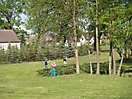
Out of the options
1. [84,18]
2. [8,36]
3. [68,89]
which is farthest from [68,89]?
[8,36]

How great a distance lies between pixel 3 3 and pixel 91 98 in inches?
2175

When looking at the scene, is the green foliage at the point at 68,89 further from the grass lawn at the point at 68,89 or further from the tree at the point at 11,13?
the tree at the point at 11,13

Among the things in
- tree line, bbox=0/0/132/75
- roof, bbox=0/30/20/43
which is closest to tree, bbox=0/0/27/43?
roof, bbox=0/30/20/43

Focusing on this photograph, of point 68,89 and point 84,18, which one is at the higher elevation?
point 84,18

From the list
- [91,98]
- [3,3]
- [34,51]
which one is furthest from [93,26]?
[3,3]

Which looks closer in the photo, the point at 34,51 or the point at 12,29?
the point at 34,51

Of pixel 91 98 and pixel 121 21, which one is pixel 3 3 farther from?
pixel 91 98

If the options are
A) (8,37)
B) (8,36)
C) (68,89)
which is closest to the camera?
(68,89)

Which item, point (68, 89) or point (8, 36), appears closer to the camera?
point (68, 89)

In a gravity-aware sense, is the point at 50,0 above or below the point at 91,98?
above

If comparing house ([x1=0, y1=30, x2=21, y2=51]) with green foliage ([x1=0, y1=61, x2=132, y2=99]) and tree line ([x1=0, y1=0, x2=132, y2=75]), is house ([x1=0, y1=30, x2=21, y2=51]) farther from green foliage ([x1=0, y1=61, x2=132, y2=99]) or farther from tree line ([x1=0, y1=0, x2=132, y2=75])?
green foliage ([x1=0, y1=61, x2=132, y2=99])

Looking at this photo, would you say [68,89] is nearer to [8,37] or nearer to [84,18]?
[84,18]

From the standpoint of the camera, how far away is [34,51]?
163ft

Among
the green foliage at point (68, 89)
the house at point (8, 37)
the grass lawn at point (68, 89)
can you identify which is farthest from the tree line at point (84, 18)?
the house at point (8, 37)
